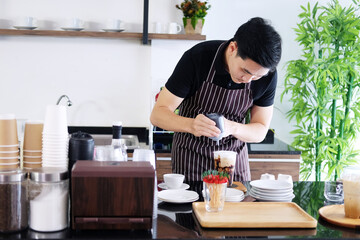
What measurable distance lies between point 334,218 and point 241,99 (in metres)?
1.03

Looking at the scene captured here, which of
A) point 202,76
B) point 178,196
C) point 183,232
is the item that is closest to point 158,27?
point 202,76

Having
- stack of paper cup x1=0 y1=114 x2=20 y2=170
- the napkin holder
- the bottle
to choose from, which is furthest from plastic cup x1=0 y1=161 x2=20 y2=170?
the bottle

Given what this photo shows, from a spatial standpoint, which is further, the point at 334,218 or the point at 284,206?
the point at 284,206

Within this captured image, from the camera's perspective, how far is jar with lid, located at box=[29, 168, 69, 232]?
1.68 m

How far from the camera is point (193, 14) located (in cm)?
436

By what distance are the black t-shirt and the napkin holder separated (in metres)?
1.02

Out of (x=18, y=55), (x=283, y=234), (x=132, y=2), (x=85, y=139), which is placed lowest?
(x=283, y=234)

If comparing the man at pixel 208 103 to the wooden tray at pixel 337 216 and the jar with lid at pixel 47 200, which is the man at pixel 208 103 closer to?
the wooden tray at pixel 337 216

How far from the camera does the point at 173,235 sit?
1.73 meters

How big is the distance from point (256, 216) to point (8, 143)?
0.96 m

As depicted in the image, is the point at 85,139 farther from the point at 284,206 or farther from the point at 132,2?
the point at 132,2

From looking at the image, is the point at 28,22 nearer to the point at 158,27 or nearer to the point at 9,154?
the point at 158,27

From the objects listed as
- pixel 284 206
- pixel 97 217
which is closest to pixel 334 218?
pixel 284 206

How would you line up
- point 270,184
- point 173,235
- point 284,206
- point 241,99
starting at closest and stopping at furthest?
1. point 173,235
2. point 284,206
3. point 270,184
4. point 241,99
